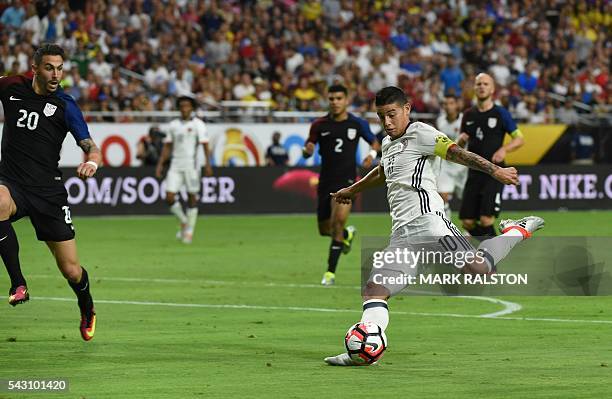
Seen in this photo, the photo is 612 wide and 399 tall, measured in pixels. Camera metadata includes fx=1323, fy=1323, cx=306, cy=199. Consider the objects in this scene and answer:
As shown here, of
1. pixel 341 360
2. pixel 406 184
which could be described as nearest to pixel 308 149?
Answer: pixel 406 184

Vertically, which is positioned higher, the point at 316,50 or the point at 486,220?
the point at 316,50

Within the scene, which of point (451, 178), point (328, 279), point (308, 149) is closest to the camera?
point (328, 279)

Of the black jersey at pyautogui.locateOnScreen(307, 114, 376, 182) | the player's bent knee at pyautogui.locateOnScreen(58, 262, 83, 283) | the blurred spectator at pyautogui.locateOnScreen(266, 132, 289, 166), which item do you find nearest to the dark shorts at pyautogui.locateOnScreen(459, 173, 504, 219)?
the black jersey at pyautogui.locateOnScreen(307, 114, 376, 182)

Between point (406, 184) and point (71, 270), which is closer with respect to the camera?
point (406, 184)

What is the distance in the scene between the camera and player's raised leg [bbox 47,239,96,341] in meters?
11.1

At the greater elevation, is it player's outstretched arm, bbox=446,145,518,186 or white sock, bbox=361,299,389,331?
player's outstretched arm, bbox=446,145,518,186

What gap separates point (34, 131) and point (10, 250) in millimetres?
1033

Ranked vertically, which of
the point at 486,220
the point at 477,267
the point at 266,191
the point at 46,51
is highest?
the point at 46,51

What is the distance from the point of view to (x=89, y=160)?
35.5ft

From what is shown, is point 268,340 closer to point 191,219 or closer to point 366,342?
point 366,342

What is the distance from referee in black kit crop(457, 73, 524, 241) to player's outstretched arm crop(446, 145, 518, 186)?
26.7ft

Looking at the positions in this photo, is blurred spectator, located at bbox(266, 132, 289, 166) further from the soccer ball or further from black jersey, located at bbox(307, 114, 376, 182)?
the soccer ball

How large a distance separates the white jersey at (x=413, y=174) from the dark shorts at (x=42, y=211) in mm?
2777

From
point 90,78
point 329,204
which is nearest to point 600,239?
point 329,204
